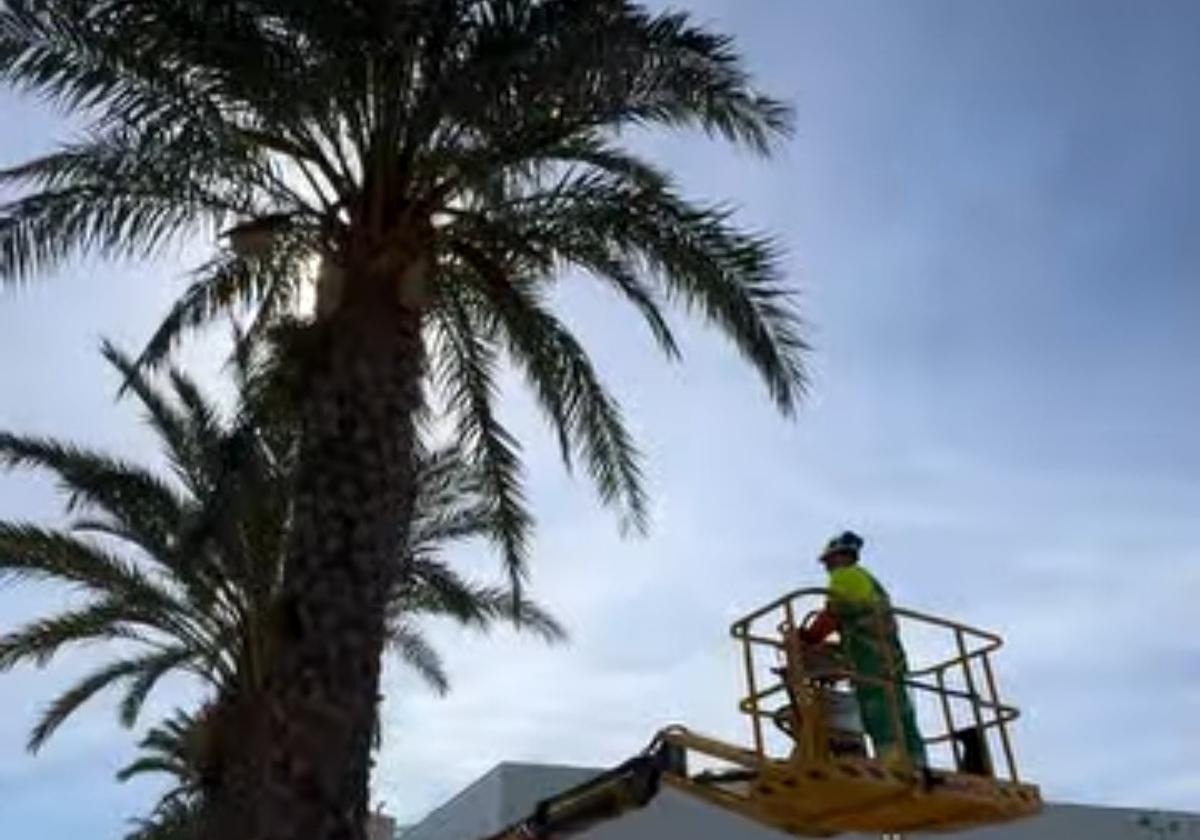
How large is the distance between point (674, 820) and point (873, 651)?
40.5 ft

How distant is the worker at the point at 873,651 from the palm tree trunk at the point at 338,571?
3.01 m

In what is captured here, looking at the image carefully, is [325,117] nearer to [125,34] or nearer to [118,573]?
[125,34]

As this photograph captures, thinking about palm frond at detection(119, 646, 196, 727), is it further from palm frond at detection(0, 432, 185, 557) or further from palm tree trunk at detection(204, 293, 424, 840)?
palm tree trunk at detection(204, 293, 424, 840)

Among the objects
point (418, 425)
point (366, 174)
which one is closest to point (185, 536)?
point (418, 425)

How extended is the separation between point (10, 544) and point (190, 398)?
8.50 feet

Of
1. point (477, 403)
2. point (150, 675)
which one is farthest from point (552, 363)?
point (150, 675)

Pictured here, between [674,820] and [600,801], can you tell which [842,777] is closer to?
[600,801]

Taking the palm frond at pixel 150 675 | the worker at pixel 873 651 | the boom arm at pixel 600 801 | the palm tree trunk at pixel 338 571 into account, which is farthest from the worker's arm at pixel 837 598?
the palm frond at pixel 150 675

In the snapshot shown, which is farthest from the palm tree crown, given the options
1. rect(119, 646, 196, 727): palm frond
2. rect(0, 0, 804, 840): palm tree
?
rect(119, 646, 196, 727): palm frond

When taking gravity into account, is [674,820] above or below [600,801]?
above

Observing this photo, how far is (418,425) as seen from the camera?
510 inches

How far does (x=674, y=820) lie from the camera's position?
23.4 metres

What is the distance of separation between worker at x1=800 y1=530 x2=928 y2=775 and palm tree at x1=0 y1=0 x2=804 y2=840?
2451 millimetres

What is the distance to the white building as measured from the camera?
23281 millimetres
